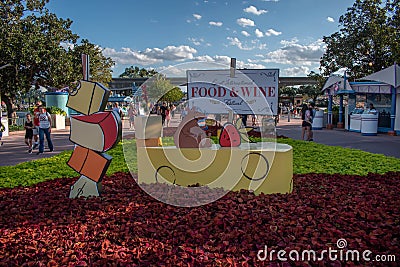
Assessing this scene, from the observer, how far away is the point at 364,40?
77.7ft

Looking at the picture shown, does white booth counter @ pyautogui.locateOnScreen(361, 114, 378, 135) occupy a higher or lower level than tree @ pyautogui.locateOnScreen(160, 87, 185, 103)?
lower

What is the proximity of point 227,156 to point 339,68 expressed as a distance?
24.7 meters

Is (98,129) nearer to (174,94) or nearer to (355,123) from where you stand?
(174,94)

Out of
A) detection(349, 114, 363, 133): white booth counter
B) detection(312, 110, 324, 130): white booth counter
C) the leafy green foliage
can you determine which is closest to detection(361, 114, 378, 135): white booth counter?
detection(349, 114, 363, 133): white booth counter

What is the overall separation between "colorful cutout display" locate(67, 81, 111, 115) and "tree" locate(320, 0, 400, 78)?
2102cm

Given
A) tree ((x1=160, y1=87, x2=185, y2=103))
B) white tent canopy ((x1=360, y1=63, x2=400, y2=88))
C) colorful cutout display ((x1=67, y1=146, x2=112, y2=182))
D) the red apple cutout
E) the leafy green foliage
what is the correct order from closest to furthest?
colorful cutout display ((x1=67, y1=146, x2=112, y2=182)) < the red apple cutout < tree ((x1=160, y1=87, x2=185, y2=103)) < the leafy green foliage < white tent canopy ((x1=360, y1=63, x2=400, y2=88))

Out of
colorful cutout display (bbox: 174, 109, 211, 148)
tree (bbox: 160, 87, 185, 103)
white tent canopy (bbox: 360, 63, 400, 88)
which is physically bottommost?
colorful cutout display (bbox: 174, 109, 211, 148)

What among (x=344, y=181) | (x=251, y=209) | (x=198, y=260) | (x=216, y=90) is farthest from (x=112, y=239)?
(x=216, y=90)

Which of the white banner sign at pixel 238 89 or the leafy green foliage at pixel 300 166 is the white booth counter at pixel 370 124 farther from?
the white banner sign at pixel 238 89

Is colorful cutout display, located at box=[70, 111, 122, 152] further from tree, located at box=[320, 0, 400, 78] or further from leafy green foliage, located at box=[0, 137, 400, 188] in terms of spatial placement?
tree, located at box=[320, 0, 400, 78]

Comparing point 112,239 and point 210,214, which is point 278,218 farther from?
point 112,239

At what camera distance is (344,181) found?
6.03 m

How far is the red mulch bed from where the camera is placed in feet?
9.96

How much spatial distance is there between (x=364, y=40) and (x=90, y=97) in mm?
23830
